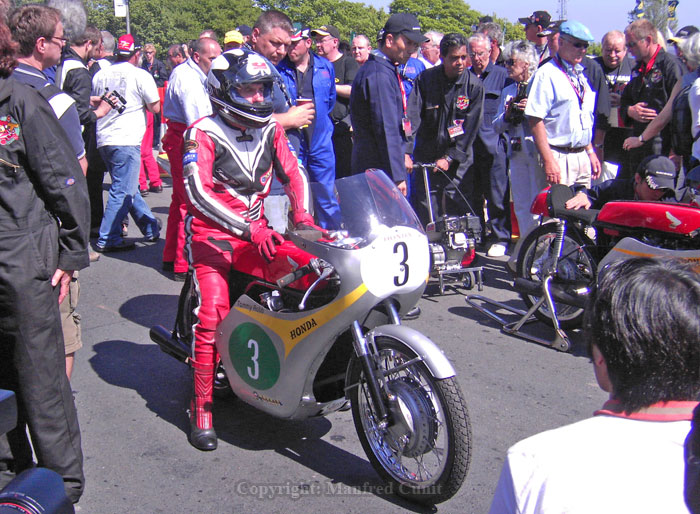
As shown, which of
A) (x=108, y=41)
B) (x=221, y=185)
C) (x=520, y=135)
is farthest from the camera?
(x=108, y=41)

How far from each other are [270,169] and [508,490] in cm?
278

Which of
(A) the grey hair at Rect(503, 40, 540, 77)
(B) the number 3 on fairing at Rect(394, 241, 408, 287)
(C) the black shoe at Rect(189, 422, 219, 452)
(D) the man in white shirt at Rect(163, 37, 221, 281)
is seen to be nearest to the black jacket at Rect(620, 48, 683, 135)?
(A) the grey hair at Rect(503, 40, 540, 77)

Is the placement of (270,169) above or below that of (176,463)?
above

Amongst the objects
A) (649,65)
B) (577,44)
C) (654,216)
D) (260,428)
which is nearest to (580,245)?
(654,216)

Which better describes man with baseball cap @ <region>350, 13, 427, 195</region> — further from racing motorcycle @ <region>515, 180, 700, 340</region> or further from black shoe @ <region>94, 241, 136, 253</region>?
black shoe @ <region>94, 241, 136, 253</region>

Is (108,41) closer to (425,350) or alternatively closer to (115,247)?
(115,247)

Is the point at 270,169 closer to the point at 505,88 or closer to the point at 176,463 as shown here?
the point at 176,463

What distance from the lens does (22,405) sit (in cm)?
294

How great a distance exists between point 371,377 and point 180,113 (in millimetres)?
3997

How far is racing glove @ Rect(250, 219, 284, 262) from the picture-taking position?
3.29m

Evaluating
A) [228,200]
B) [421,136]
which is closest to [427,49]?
[421,136]

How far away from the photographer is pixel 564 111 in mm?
6266

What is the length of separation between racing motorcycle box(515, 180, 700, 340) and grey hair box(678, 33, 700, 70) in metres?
1.88

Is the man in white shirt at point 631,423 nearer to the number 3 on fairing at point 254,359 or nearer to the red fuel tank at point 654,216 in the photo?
the number 3 on fairing at point 254,359
